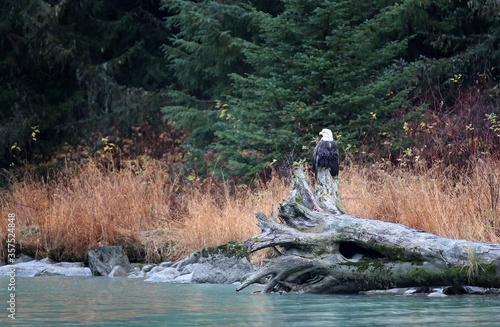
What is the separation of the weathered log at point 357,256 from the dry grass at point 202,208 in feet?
4.56

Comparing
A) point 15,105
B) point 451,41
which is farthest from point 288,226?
point 15,105

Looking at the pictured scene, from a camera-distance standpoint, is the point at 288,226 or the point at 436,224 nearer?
the point at 288,226

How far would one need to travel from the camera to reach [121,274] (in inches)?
354

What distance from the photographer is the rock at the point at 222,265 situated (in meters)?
7.81

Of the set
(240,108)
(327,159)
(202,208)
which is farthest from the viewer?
(240,108)

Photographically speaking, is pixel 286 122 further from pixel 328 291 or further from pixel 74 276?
pixel 328 291

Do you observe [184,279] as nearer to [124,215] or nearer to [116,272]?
[116,272]

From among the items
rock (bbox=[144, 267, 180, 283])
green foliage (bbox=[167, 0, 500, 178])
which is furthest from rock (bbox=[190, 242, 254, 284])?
green foliage (bbox=[167, 0, 500, 178])

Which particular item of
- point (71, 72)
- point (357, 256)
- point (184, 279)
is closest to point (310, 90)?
point (184, 279)

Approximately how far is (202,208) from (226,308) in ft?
14.1

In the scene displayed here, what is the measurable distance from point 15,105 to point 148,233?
11956 mm

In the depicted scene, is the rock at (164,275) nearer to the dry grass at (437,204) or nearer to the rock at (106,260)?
the rock at (106,260)

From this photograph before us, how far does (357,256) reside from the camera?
6516 mm

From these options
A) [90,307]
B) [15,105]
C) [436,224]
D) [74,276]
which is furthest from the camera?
[15,105]
